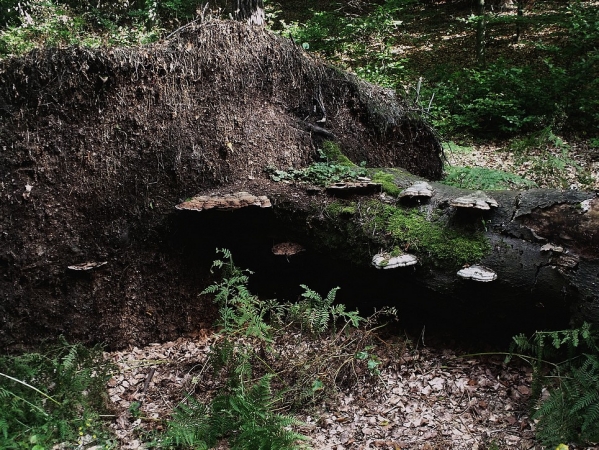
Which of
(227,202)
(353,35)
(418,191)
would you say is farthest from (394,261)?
(353,35)

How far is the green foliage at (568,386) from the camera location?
3.26 meters

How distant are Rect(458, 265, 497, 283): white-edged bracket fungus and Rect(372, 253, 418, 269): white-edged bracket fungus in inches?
18.4

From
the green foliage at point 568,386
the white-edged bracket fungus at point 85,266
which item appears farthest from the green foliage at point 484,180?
the white-edged bracket fungus at point 85,266

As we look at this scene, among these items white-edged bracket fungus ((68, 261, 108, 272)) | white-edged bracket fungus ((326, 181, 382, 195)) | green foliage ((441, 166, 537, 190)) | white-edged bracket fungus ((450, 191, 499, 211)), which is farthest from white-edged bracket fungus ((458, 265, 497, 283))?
white-edged bracket fungus ((68, 261, 108, 272))

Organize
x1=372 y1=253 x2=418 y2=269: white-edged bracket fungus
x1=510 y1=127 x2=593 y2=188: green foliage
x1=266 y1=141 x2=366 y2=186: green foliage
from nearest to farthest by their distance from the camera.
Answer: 1. x1=372 y1=253 x2=418 y2=269: white-edged bracket fungus
2. x1=266 y1=141 x2=366 y2=186: green foliage
3. x1=510 y1=127 x2=593 y2=188: green foliage

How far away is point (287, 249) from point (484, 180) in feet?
12.5

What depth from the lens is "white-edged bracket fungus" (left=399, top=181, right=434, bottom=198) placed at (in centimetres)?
459

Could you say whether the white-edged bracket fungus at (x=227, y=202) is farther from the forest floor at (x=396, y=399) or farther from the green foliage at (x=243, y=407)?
the forest floor at (x=396, y=399)

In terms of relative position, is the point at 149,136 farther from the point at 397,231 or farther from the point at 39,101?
the point at 397,231

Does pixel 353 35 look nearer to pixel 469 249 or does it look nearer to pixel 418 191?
pixel 418 191

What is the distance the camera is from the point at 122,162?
201 inches

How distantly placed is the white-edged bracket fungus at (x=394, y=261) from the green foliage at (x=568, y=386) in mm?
1156

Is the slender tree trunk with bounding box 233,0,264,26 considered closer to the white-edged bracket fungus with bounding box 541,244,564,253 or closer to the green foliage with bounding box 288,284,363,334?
the green foliage with bounding box 288,284,363,334

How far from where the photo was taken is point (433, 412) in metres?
3.94
